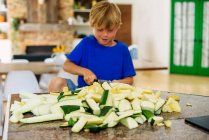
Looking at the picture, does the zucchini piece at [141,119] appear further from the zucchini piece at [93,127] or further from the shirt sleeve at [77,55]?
the shirt sleeve at [77,55]

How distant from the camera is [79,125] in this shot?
3.82ft

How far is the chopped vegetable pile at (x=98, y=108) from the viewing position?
122cm

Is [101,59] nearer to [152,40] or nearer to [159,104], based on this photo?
[159,104]

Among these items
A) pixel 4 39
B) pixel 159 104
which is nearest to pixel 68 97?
pixel 159 104

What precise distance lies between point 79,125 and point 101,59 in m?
1.01

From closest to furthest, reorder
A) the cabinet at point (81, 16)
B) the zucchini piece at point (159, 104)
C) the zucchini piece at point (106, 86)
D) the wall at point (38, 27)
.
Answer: the zucchini piece at point (159, 104)
the zucchini piece at point (106, 86)
the wall at point (38, 27)
the cabinet at point (81, 16)

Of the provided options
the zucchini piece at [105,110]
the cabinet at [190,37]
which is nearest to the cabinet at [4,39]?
the cabinet at [190,37]

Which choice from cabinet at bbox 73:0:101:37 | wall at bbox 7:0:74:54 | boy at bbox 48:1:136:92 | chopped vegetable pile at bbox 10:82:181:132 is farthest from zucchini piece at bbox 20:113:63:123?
cabinet at bbox 73:0:101:37

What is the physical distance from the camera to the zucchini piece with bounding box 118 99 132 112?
1333mm

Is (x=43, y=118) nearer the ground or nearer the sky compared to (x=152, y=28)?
nearer the ground

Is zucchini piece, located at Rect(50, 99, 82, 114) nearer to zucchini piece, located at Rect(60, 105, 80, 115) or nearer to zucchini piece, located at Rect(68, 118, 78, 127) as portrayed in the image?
zucchini piece, located at Rect(60, 105, 80, 115)

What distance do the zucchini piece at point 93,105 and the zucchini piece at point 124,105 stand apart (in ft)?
0.33

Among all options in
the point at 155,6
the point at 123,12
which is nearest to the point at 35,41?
the point at 123,12

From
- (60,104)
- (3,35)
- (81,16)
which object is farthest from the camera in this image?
(81,16)
